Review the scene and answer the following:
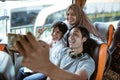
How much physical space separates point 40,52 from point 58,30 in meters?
1.68

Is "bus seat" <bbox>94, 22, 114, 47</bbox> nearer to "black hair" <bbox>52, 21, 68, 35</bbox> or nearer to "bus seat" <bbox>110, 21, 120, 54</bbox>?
"bus seat" <bbox>110, 21, 120, 54</bbox>

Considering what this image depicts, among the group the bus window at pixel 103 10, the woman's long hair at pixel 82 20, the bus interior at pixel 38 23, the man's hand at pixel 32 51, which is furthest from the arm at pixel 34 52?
the bus window at pixel 103 10

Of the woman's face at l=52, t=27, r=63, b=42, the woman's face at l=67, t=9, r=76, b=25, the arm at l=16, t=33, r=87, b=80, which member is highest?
the arm at l=16, t=33, r=87, b=80

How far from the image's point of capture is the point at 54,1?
2.83 metres

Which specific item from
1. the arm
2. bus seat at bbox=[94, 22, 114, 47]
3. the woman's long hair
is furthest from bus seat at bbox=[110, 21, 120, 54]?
the arm

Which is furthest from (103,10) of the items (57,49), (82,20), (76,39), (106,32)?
(76,39)

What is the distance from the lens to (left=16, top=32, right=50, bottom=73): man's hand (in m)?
0.44

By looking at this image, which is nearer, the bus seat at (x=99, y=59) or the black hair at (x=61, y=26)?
the bus seat at (x=99, y=59)

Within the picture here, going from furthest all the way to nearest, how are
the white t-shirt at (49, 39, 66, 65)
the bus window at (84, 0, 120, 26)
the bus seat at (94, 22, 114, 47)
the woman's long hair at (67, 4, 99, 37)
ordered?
1. the bus window at (84, 0, 120, 26)
2. the bus seat at (94, 22, 114, 47)
3. the woman's long hair at (67, 4, 99, 37)
4. the white t-shirt at (49, 39, 66, 65)

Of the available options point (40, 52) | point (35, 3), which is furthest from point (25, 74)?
point (40, 52)

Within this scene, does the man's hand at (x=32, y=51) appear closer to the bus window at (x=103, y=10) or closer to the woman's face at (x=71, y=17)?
the woman's face at (x=71, y=17)

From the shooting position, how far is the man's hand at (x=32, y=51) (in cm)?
44

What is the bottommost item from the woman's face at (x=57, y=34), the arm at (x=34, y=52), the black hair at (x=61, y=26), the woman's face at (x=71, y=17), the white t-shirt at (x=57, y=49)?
the white t-shirt at (x=57, y=49)

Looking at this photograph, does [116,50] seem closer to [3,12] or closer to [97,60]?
[97,60]
